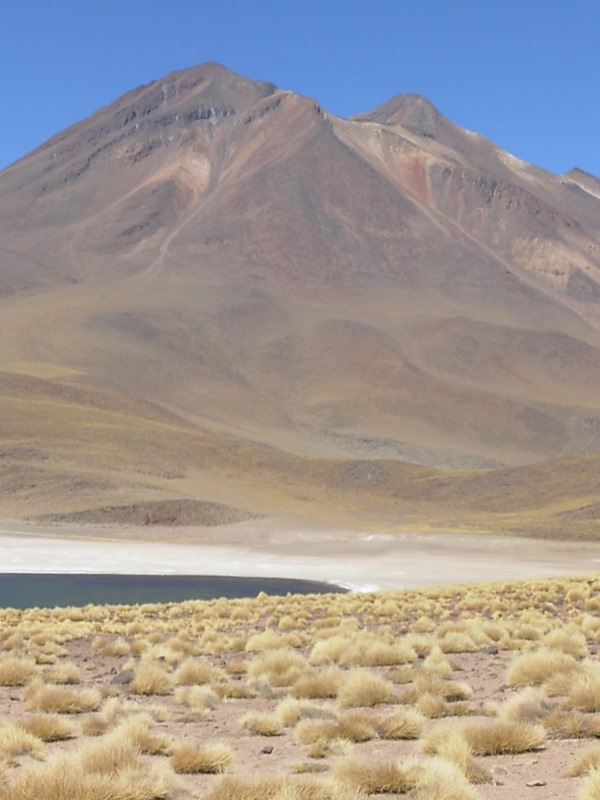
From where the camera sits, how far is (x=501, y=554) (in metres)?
57.9

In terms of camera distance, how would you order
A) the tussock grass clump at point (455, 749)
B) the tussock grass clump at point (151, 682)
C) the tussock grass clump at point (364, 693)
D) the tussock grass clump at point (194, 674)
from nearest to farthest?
the tussock grass clump at point (455, 749)
the tussock grass clump at point (364, 693)
the tussock grass clump at point (151, 682)
the tussock grass clump at point (194, 674)

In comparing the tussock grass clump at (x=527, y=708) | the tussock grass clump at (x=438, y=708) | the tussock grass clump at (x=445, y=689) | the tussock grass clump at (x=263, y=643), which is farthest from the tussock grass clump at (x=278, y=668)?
the tussock grass clump at (x=527, y=708)

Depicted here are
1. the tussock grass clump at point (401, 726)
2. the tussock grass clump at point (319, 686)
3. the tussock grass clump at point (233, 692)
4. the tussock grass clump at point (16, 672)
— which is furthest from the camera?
the tussock grass clump at point (16, 672)

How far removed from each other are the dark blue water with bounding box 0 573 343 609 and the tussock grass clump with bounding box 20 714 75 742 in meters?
28.3

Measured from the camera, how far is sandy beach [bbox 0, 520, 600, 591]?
50.4 metres

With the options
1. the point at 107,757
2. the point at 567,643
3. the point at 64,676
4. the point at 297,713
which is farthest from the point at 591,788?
the point at 64,676

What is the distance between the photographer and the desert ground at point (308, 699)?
8.24m

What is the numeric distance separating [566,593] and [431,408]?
12417 cm

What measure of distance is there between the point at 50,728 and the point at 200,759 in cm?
201

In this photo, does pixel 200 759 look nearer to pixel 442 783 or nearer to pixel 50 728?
pixel 50 728

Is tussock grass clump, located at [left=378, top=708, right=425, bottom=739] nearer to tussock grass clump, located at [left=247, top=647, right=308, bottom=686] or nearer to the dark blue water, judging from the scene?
tussock grass clump, located at [left=247, top=647, right=308, bottom=686]

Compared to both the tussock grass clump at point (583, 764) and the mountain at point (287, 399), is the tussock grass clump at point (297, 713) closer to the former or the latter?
the tussock grass clump at point (583, 764)

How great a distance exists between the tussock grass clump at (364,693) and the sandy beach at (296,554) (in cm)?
3210

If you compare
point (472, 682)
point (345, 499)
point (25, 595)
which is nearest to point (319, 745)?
point (472, 682)
